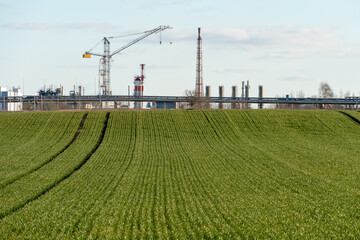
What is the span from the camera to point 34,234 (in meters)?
18.1

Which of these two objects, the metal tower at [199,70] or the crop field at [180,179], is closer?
the crop field at [180,179]

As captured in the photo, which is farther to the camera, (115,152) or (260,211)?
(115,152)

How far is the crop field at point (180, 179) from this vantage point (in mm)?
18922

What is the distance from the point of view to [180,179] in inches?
1292

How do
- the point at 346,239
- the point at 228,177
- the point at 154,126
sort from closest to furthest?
the point at 346,239 → the point at 228,177 → the point at 154,126

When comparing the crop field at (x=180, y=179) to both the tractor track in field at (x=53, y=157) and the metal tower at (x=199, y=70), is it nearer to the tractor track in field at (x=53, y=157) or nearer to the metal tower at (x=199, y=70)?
the tractor track in field at (x=53, y=157)

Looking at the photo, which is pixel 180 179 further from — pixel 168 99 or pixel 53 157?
pixel 168 99

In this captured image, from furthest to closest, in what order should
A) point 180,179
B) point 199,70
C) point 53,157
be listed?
point 199,70 → point 53,157 → point 180,179

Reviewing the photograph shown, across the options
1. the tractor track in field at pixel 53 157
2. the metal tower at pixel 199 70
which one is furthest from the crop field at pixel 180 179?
the metal tower at pixel 199 70

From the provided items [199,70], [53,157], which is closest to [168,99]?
[199,70]

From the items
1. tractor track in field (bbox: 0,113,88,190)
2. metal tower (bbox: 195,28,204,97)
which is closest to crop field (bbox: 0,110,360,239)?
tractor track in field (bbox: 0,113,88,190)

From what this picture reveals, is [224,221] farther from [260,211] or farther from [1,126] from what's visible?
[1,126]

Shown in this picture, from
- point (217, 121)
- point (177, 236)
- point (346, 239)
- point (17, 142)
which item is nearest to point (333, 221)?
point (346, 239)

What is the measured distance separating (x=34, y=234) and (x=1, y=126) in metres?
60.5
